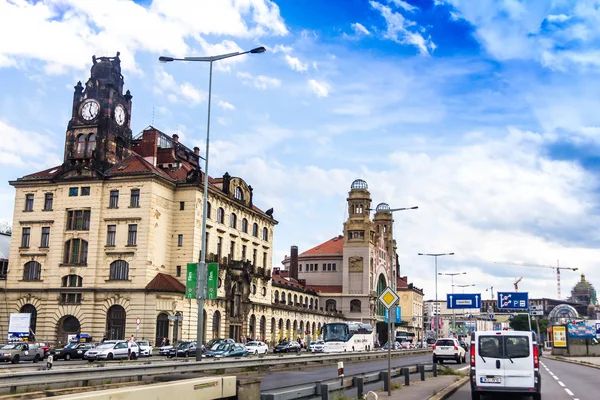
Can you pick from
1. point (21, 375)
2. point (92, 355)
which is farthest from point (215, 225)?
point (21, 375)

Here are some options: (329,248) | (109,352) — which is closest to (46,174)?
(109,352)

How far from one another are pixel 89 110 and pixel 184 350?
31.5 metres

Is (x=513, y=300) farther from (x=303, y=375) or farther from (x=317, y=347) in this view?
(x=303, y=375)

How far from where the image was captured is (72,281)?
65312mm

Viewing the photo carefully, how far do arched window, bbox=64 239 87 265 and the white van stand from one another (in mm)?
53273

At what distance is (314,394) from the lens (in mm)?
15641

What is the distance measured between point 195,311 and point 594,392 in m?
48.2

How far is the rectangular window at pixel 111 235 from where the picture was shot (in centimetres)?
6554

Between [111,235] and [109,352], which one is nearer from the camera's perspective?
[109,352]

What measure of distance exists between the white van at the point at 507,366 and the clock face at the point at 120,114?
59.6 meters

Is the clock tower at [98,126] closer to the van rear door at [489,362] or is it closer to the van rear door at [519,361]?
the van rear door at [489,362]

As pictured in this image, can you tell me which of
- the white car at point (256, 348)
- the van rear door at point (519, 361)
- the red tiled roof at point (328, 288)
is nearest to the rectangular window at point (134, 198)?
the white car at point (256, 348)

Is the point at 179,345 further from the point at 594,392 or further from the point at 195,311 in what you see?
the point at 594,392

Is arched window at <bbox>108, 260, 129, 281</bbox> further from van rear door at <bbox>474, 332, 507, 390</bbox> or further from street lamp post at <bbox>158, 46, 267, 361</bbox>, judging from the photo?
van rear door at <bbox>474, 332, 507, 390</bbox>
